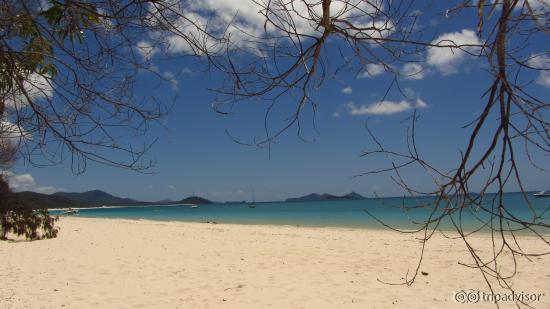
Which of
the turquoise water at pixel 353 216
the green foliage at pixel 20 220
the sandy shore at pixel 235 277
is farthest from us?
the turquoise water at pixel 353 216

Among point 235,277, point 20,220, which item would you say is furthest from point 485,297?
point 20,220

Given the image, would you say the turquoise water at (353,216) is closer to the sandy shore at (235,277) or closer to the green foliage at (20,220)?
the sandy shore at (235,277)

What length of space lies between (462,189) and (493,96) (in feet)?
1.17

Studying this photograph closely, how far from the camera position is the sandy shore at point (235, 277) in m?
6.22

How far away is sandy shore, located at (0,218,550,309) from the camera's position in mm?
6223

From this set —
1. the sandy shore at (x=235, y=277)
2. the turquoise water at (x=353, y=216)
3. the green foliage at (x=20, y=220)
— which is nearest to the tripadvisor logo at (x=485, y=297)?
the sandy shore at (x=235, y=277)

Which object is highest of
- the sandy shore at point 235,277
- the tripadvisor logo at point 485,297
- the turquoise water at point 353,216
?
the turquoise water at point 353,216

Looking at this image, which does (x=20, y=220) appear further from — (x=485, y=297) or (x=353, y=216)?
(x=353, y=216)

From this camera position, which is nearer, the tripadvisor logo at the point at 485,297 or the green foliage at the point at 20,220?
the tripadvisor logo at the point at 485,297

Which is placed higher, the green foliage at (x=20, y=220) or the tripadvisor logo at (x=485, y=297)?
the green foliage at (x=20, y=220)

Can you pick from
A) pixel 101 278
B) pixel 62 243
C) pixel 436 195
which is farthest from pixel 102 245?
pixel 436 195

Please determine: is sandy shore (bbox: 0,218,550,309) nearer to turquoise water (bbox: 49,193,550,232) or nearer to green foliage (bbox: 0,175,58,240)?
turquoise water (bbox: 49,193,550,232)

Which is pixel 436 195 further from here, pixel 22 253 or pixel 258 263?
pixel 22 253

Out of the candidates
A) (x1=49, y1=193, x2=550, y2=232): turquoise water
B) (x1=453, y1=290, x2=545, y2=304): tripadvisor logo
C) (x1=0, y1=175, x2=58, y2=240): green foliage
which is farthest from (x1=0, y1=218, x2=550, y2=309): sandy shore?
(x1=0, y1=175, x2=58, y2=240): green foliage
